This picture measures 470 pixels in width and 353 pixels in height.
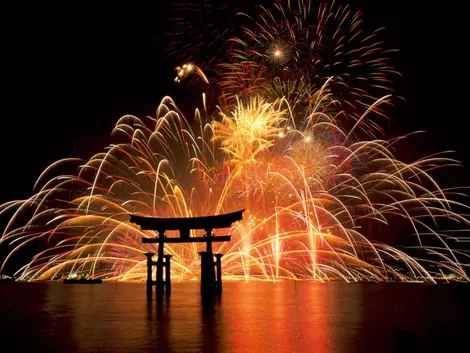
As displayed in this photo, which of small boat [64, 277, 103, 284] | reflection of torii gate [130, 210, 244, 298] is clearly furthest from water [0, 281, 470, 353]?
small boat [64, 277, 103, 284]

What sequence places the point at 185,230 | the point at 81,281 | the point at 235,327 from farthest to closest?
the point at 81,281 → the point at 185,230 → the point at 235,327

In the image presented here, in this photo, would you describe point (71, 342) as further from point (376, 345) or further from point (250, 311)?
point (250, 311)

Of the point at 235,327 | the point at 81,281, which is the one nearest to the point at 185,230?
the point at 235,327

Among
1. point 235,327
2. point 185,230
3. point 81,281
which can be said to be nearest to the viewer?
point 235,327

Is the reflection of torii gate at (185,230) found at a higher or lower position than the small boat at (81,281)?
higher

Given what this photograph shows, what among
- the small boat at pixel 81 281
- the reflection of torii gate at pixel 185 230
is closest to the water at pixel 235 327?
the reflection of torii gate at pixel 185 230

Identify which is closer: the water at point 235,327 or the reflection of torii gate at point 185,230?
the water at point 235,327

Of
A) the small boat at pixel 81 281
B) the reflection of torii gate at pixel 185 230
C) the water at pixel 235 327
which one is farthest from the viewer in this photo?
the small boat at pixel 81 281

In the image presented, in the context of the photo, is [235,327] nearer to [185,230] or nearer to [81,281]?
[185,230]

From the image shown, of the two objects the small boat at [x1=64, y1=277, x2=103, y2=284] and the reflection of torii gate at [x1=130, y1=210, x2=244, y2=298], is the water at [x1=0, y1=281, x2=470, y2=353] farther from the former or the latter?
the small boat at [x1=64, y1=277, x2=103, y2=284]

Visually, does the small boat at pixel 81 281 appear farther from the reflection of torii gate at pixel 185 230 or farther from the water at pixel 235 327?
the water at pixel 235 327

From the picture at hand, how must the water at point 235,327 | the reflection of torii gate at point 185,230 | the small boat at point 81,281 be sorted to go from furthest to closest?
the small boat at point 81,281 → the reflection of torii gate at point 185,230 → the water at point 235,327

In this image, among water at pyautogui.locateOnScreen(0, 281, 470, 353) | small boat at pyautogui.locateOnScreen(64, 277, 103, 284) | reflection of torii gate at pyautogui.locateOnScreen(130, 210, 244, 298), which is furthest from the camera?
small boat at pyautogui.locateOnScreen(64, 277, 103, 284)

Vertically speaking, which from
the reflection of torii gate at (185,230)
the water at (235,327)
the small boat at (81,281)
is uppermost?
the reflection of torii gate at (185,230)
